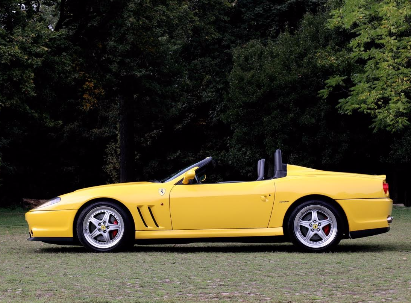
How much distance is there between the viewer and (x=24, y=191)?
4816cm

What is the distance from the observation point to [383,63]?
86.6ft

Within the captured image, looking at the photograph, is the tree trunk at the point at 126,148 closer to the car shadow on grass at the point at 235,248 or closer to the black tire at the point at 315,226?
the car shadow on grass at the point at 235,248

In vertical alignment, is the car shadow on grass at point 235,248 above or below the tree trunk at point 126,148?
below

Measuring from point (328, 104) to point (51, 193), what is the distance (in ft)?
66.0

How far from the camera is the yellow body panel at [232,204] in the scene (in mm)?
10305

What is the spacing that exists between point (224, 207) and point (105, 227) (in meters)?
1.61

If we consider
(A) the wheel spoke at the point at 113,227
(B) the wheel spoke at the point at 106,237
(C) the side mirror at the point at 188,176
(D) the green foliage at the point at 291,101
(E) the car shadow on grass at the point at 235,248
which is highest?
(D) the green foliage at the point at 291,101

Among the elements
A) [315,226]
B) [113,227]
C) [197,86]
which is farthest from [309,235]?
[197,86]

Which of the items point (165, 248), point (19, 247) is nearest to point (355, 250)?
point (165, 248)

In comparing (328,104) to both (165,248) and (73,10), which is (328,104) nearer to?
(73,10)

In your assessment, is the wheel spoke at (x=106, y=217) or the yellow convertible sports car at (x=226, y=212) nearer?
the yellow convertible sports car at (x=226, y=212)

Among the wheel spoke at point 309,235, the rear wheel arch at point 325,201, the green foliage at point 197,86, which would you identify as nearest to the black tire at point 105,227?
the rear wheel arch at point 325,201

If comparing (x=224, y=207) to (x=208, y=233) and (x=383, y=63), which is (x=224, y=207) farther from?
(x=383, y=63)

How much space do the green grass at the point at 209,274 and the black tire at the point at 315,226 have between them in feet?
0.72
